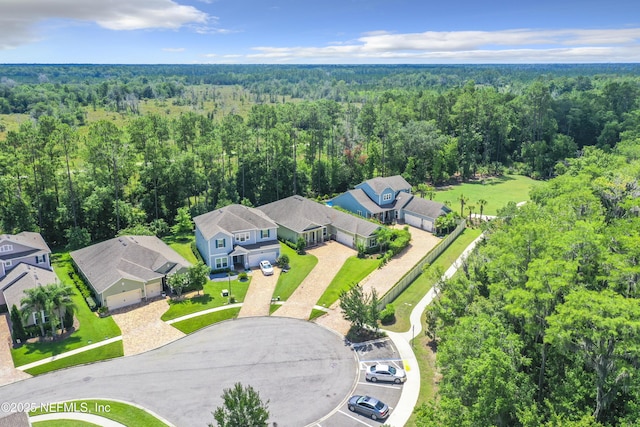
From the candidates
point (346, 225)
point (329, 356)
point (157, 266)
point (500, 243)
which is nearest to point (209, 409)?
point (329, 356)

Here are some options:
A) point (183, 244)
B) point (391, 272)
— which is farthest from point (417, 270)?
point (183, 244)

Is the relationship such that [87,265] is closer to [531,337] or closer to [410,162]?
[531,337]

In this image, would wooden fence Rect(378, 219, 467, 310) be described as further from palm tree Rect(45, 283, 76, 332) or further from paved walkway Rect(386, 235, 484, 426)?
palm tree Rect(45, 283, 76, 332)

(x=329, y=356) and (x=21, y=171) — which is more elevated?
(x=21, y=171)

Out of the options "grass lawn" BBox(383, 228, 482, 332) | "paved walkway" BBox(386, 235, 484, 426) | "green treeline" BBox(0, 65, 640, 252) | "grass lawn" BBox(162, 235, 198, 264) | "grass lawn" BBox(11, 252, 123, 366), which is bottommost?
"paved walkway" BBox(386, 235, 484, 426)

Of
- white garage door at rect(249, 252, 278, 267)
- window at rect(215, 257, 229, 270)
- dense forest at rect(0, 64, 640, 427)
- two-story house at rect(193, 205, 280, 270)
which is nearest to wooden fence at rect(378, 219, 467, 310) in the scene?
dense forest at rect(0, 64, 640, 427)

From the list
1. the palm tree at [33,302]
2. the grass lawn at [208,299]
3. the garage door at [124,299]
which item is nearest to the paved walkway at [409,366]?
the grass lawn at [208,299]

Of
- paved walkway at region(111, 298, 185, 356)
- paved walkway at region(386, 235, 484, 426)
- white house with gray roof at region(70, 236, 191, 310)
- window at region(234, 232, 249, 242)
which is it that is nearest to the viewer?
paved walkway at region(386, 235, 484, 426)
